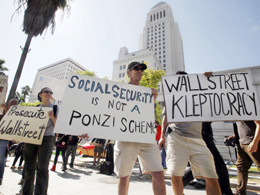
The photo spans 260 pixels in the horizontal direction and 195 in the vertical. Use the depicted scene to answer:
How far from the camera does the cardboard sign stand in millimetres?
2500

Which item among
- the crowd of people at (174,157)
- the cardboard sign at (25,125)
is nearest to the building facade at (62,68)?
A: the cardboard sign at (25,125)

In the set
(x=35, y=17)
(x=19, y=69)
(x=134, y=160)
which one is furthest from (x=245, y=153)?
(x=35, y=17)

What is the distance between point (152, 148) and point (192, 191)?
2237 millimetres

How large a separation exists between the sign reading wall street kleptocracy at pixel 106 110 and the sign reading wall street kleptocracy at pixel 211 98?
35 centimetres

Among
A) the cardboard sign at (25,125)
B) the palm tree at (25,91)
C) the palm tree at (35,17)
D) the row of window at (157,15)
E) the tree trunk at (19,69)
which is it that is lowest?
the cardboard sign at (25,125)

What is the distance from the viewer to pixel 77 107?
6.58ft

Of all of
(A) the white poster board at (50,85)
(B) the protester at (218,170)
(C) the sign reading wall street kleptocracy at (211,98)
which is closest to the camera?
(C) the sign reading wall street kleptocracy at (211,98)

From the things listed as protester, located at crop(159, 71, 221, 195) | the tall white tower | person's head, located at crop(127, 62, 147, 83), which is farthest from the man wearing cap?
the tall white tower

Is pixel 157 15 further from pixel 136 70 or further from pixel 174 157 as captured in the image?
pixel 174 157

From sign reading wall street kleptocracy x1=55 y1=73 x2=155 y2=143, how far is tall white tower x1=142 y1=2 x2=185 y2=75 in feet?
211

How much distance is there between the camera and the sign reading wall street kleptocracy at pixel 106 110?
6.28ft

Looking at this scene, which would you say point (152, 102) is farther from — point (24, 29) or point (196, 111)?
point (24, 29)

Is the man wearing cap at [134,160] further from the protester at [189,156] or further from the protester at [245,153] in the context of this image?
the protester at [245,153]

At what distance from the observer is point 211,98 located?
2.12 meters
